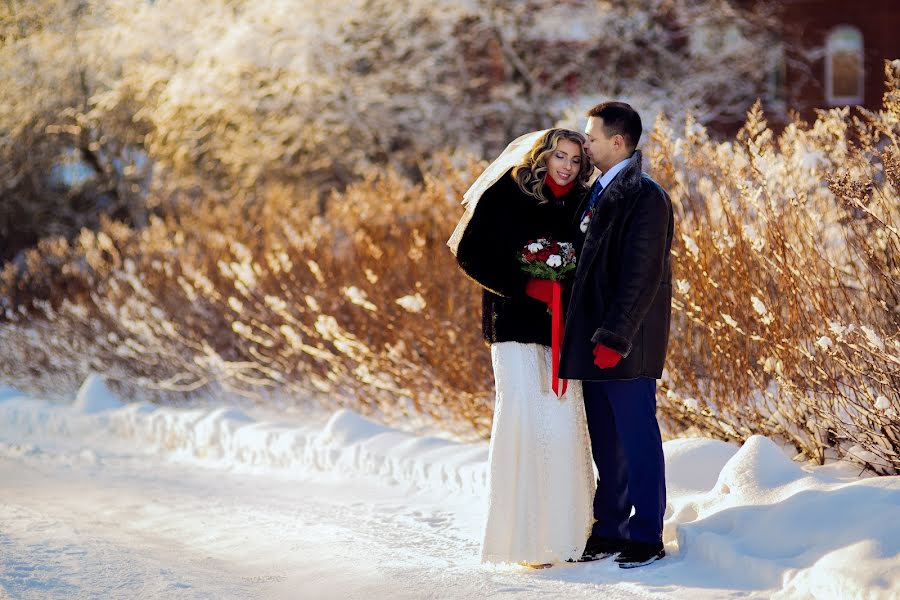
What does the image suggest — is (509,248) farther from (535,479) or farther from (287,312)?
(287,312)

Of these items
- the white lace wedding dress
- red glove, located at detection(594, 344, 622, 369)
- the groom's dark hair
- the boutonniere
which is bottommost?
the white lace wedding dress

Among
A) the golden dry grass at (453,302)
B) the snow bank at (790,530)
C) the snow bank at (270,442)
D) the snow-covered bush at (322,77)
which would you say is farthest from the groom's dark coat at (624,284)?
the snow-covered bush at (322,77)

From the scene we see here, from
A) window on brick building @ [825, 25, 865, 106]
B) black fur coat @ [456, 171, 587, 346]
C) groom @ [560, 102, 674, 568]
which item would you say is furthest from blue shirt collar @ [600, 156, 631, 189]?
window on brick building @ [825, 25, 865, 106]

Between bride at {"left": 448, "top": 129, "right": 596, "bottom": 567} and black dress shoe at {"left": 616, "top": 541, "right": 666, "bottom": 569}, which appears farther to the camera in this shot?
bride at {"left": 448, "top": 129, "right": 596, "bottom": 567}

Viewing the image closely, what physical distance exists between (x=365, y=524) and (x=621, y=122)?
8.10 feet

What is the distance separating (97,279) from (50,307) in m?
0.66

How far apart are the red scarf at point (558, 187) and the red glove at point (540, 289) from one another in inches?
15.5

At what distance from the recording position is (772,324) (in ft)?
18.4

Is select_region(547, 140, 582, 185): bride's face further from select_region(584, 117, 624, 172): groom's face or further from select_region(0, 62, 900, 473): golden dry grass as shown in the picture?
select_region(0, 62, 900, 473): golden dry grass

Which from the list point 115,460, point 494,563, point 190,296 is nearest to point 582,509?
point 494,563

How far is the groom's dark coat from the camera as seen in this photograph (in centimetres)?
448

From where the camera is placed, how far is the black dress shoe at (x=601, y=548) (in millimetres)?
4727

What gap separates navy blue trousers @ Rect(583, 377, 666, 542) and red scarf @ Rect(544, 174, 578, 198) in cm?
80

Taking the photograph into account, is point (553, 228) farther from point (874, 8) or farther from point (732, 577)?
point (874, 8)
